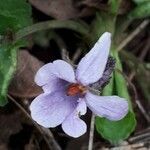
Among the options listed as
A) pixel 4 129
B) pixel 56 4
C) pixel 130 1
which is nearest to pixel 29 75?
pixel 4 129

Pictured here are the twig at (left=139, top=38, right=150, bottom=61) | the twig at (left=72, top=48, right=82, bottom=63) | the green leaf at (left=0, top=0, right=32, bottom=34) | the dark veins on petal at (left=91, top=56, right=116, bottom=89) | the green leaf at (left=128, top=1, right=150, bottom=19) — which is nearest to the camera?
the dark veins on petal at (left=91, top=56, right=116, bottom=89)

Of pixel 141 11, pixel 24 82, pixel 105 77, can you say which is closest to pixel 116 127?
pixel 105 77

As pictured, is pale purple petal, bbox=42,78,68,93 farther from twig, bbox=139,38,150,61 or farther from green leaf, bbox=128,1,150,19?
twig, bbox=139,38,150,61

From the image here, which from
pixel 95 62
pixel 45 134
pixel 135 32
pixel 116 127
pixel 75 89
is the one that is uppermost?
pixel 95 62

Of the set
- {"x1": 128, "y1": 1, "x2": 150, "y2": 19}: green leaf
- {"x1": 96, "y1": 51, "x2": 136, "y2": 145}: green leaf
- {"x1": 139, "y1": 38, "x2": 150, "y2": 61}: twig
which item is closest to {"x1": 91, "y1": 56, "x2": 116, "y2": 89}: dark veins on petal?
{"x1": 96, "y1": 51, "x2": 136, "y2": 145}: green leaf

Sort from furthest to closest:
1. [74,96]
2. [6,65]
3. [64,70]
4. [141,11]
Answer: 1. [141,11]
2. [6,65]
3. [74,96]
4. [64,70]

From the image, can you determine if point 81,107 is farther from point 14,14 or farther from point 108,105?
point 14,14

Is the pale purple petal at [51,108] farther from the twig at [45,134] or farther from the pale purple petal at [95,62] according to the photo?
the twig at [45,134]
